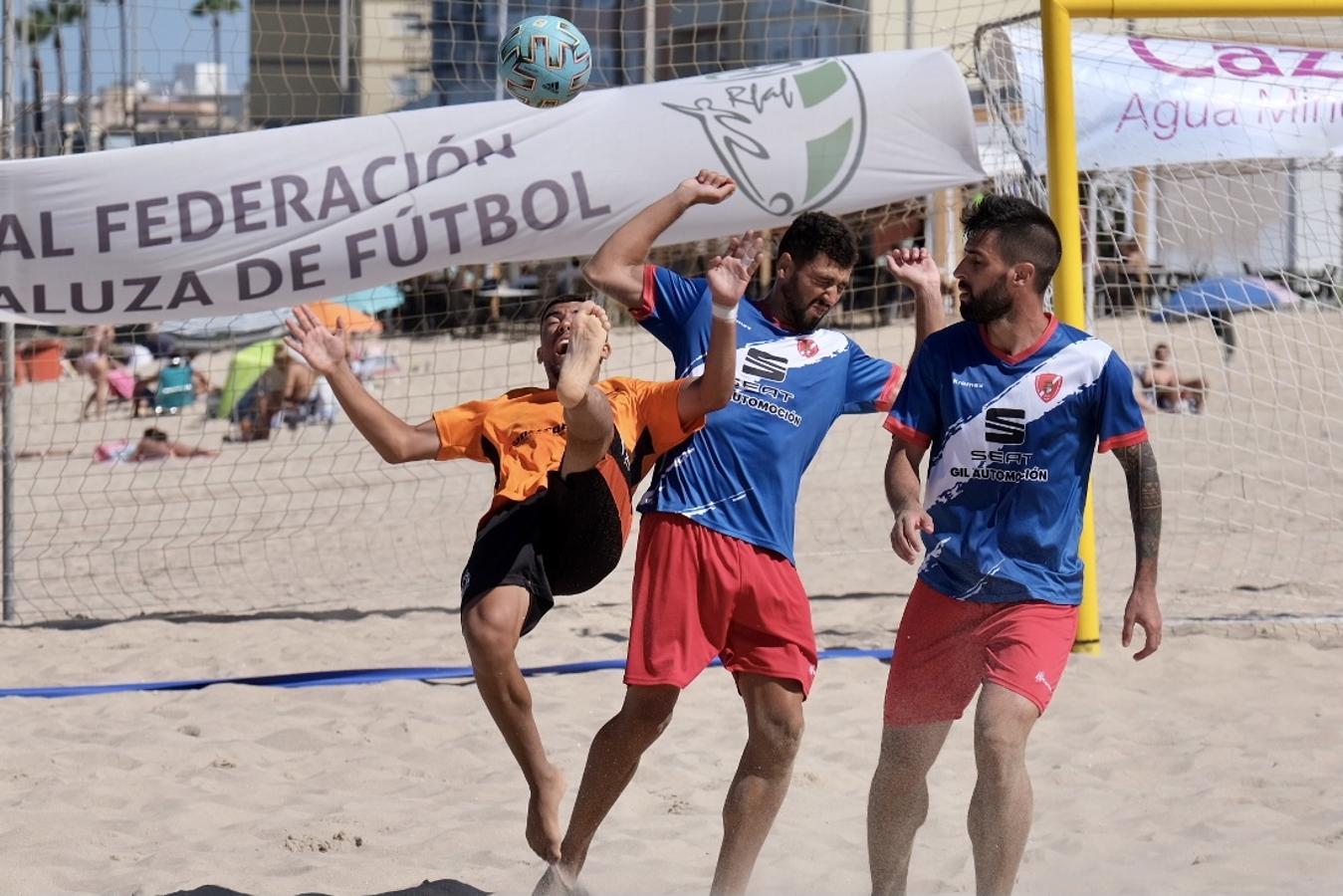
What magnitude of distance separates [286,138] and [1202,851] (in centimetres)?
452

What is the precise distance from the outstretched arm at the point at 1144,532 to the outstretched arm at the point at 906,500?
0.45 meters

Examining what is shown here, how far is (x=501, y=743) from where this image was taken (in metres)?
5.12

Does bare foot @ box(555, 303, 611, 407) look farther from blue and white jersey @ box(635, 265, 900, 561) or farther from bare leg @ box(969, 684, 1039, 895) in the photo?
bare leg @ box(969, 684, 1039, 895)

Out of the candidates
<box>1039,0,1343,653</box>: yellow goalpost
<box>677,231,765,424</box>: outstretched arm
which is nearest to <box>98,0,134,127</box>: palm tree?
<box>1039,0,1343,653</box>: yellow goalpost

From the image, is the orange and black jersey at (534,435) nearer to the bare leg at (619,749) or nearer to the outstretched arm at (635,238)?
the outstretched arm at (635,238)

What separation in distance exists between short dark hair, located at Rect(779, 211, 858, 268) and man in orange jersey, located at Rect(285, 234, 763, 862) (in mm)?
180

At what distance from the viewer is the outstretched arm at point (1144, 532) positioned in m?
3.27

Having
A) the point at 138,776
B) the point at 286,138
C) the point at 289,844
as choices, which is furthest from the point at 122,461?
the point at 289,844

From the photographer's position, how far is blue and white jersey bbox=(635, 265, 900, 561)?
11.6 feet

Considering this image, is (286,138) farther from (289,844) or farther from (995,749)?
(995,749)

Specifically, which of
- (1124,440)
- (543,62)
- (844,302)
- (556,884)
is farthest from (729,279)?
(844,302)

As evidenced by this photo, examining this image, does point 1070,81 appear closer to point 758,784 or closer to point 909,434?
point 909,434

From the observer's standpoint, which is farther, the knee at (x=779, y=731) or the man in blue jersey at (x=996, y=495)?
the knee at (x=779, y=731)

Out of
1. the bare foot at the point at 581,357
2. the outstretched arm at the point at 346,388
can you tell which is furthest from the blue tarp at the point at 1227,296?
the outstretched arm at the point at 346,388
